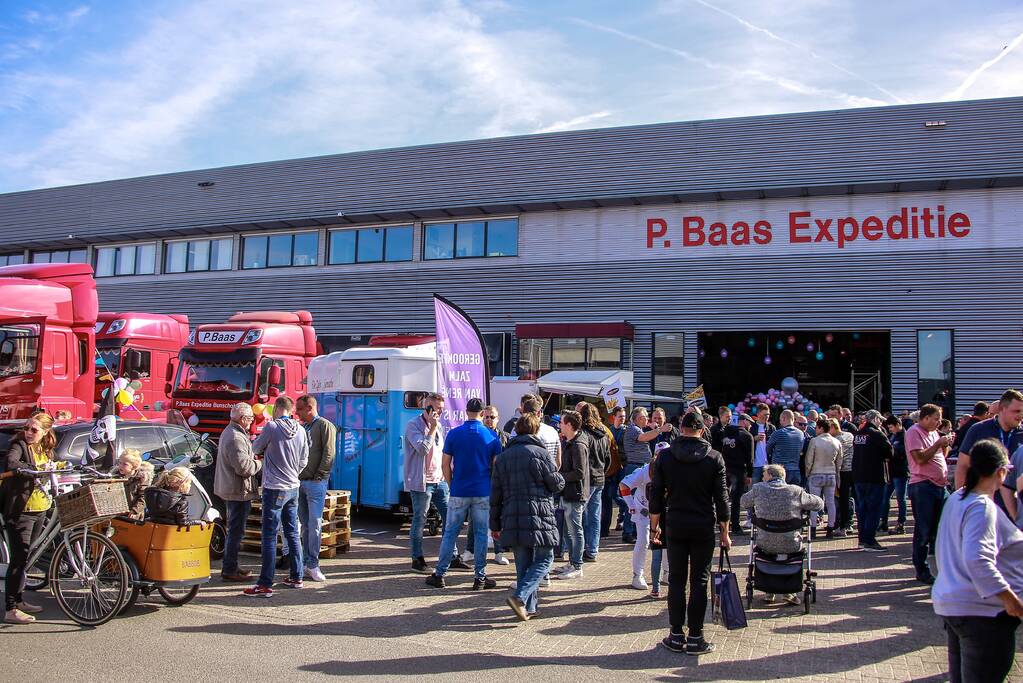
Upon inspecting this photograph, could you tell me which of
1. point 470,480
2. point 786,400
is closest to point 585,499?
point 470,480

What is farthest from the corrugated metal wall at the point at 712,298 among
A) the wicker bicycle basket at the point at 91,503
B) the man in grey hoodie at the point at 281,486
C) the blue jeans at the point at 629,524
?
the wicker bicycle basket at the point at 91,503

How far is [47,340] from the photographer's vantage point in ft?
41.0

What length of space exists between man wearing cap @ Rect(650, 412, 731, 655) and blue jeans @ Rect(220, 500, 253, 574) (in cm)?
430

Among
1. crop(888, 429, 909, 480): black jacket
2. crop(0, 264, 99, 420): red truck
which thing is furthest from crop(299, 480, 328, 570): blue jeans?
crop(888, 429, 909, 480): black jacket

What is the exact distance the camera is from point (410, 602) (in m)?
7.74

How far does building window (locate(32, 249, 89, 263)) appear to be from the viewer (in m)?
31.3

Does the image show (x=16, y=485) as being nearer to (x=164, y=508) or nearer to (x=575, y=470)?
(x=164, y=508)

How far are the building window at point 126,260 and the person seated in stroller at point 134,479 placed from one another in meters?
24.4

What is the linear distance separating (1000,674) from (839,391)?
22937mm

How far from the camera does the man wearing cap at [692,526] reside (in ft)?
20.4

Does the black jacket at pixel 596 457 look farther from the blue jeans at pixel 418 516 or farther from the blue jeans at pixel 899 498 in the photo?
the blue jeans at pixel 899 498

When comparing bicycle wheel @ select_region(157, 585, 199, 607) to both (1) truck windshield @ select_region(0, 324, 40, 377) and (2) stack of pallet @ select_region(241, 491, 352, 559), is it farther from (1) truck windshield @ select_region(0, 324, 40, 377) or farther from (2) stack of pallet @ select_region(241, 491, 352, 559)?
(1) truck windshield @ select_region(0, 324, 40, 377)

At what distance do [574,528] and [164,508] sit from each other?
13.2 feet

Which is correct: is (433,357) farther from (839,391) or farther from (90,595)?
(839,391)
